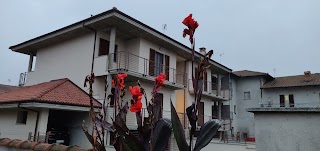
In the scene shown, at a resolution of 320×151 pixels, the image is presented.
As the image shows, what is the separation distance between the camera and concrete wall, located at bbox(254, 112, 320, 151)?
26.2 feet

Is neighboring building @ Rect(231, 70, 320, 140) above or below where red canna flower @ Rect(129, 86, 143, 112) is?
above

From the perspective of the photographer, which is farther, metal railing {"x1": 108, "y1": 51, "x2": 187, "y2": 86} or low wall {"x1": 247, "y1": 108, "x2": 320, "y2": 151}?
metal railing {"x1": 108, "y1": 51, "x2": 187, "y2": 86}

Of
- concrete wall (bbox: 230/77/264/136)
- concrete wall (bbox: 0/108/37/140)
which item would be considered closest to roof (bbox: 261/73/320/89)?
concrete wall (bbox: 230/77/264/136)

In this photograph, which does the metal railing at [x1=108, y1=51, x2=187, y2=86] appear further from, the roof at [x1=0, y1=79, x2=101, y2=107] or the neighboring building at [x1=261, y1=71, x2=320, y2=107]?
the neighboring building at [x1=261, y1=71, x2=320, y2=107]

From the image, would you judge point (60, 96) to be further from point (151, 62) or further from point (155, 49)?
point (155, 49)

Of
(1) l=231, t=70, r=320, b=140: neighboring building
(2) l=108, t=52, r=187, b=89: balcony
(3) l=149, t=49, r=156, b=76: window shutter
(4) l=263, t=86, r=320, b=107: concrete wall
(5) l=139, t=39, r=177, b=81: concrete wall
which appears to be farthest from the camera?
→ (1) l=231, t=70, r=320, b=140: neighboring building

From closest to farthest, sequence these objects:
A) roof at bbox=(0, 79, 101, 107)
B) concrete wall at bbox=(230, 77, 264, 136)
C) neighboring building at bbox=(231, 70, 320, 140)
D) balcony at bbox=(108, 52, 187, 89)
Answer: roof at bbox=(0, 79, 101, 107)
balcony at bbox=(108, 52, 187, 89)
neighboring building at bbox=(231, 70, 320, 140)
concrete wall at bbox=(230, 77, 264, 136)

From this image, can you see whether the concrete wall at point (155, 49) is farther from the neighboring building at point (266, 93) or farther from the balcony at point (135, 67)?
the neighboring building at point (266, 93)

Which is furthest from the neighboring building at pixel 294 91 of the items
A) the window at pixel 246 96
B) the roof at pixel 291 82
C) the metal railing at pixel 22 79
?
the metal railing at pixel 22 79

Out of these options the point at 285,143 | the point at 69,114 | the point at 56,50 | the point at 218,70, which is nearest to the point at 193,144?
the point at 285,143

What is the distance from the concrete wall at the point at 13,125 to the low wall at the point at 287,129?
30.3 feet

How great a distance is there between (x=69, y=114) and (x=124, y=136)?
1266cm

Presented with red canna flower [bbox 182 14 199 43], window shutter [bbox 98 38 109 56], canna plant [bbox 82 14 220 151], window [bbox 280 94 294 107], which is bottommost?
canna plant [bbox 82 14 220 151]

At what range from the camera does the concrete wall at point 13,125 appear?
11.0 m
